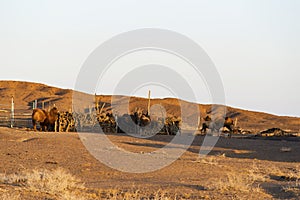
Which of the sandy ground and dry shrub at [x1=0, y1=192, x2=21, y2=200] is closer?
dry shrub at [x1=0, y1=192, x2=21, y2=200]

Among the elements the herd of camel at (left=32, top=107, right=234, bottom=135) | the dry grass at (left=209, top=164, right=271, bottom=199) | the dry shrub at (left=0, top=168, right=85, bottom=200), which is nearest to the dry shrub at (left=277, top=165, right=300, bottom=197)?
the dry grass at (left=209, top=164, right=271, bottom=199)

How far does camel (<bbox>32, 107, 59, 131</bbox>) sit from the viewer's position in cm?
3272

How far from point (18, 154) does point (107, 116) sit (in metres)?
17.4

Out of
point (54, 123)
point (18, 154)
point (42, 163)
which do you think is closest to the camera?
point (42, 163)

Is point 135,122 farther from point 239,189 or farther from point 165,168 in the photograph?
point 239,189

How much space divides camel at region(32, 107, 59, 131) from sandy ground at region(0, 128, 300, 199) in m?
3.18

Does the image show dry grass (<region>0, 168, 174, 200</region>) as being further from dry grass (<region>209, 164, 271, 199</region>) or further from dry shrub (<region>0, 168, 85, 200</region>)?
dry grass (<region>209, 164, 271, 199</region>)

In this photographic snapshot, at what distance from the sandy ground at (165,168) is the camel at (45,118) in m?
3.18

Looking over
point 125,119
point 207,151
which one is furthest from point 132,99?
point 207,151

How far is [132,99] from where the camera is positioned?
87.8 metres

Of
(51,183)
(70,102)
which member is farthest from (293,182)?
(70,102)

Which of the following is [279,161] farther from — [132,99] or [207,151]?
[132,99]

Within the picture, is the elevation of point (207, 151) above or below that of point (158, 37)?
below

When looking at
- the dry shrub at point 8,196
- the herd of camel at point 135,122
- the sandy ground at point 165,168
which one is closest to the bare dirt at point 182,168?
the sandy ground at point 165,168
